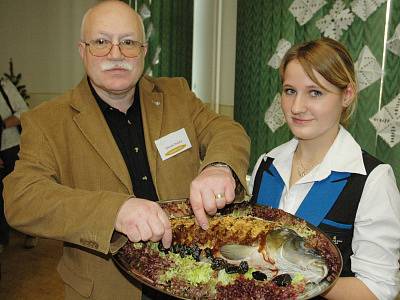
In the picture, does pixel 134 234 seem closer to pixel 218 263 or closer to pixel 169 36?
pixel 218 263

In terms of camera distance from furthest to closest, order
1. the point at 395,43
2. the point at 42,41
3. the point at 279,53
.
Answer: the point at 42,41, the point at 279,53, the point at 395,43

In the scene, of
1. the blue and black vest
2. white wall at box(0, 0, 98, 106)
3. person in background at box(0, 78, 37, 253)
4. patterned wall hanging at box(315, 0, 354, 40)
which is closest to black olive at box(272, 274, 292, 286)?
the blue and black vest

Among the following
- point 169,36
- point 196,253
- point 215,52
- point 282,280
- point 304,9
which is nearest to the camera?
point 282,280

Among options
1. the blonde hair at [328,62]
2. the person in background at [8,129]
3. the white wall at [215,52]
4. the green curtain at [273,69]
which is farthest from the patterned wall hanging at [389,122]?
the person in background at [8,129]

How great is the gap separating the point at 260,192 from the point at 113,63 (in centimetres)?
62

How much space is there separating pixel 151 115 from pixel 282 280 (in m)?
0.76

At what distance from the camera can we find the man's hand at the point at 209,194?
0.95 m

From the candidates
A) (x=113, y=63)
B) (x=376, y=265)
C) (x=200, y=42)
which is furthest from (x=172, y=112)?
(x=200, y=42)

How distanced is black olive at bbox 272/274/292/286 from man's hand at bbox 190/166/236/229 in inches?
8.5

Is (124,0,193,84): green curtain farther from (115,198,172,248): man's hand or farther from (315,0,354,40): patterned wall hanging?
(115,198,172,248): man's hand

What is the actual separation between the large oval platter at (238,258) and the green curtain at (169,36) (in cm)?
272

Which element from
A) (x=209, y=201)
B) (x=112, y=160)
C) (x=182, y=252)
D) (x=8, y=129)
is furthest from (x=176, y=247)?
(x=8, y=129)

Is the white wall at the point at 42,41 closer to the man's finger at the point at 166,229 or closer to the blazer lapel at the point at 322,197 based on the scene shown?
the blazer lapel at the point at 322,197

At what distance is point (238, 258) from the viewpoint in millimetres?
952
